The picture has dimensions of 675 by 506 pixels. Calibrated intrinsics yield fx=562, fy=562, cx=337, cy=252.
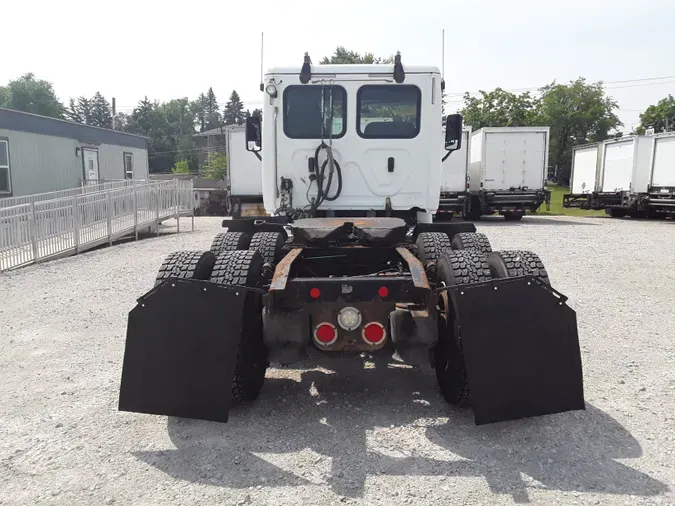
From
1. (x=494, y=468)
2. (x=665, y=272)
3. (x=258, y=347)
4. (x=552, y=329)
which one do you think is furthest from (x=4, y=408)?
(x=665, y=272)

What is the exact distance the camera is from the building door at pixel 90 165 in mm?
20891

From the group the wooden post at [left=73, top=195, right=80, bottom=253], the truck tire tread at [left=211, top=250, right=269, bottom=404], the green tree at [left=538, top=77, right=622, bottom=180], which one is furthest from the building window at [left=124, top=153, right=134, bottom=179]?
the green tree at [left=538, top=77, right=622, bottom=180]

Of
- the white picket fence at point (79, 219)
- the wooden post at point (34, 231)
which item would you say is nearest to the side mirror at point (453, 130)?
the white picket fence at point (79, 219)

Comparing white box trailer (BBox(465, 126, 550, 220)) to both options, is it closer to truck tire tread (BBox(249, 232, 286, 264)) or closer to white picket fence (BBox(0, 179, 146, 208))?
white picket fence (BBox(0, 179, 146, 208))

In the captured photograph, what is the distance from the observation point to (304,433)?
3.66 meters

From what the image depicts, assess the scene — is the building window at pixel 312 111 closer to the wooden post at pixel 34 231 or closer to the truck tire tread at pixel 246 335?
the truck tire tread at pixel 246 335

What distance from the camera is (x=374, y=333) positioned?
3.70 meters

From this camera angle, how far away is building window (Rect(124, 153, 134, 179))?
24234 mm

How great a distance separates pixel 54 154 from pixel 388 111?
16.6 meters

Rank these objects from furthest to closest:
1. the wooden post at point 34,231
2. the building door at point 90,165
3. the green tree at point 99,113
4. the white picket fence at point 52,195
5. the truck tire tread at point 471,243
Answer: the green tree at point 99,113, the building door at point 90,165, the white picket fence at point 52,195, the wooden post at point 34,231, the truck tire tread at point 471,243

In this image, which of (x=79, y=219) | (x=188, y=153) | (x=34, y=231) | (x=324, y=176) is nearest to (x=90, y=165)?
(x=79, y=219)

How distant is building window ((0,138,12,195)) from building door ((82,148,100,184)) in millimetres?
4116

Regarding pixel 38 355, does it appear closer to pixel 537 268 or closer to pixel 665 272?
pixel 537 268

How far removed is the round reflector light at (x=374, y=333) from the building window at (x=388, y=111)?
8.83 ft
